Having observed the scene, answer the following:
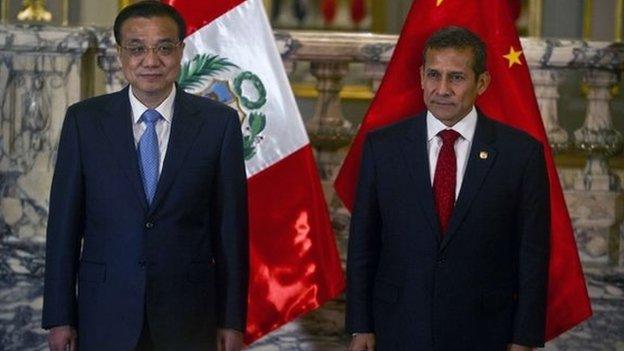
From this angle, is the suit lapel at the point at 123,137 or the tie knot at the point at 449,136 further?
the tie knot at the point at 449,136

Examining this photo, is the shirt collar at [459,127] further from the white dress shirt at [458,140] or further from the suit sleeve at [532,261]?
the suit sleeve at [532,261]

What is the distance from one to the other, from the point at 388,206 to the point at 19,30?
2.36m

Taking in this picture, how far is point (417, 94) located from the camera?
203 inches

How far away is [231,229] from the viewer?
432cm

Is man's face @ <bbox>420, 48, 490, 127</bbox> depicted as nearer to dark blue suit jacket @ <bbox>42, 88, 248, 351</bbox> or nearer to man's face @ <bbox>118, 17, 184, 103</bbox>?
dark blue suit jacket @ <bbox>42, 88, 248, 351</bbox>

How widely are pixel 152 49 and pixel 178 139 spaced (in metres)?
0.28

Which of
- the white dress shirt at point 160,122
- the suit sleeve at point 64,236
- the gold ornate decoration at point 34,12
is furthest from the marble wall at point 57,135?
the gold ornate decoration at point 34,12

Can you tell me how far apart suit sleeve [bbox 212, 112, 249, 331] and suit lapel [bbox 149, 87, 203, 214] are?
11cm

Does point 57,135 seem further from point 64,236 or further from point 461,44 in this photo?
point 461,44

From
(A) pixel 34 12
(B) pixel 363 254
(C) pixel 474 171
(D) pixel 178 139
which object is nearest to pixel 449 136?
(C) pixel 474 171

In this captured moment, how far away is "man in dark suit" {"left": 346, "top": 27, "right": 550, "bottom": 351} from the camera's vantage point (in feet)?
14.2

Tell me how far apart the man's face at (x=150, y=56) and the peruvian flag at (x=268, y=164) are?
1.13m

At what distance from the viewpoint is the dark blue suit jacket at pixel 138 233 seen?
4266mm

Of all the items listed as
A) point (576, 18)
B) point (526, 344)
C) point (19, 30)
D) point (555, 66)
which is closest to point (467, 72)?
point (526, 344)
